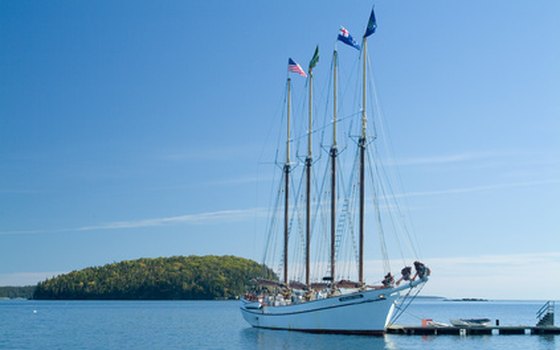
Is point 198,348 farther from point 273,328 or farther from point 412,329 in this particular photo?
point 412,329

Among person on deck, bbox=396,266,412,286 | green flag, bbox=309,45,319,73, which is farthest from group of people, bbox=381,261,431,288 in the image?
green flag, bbox=309,45,319,73

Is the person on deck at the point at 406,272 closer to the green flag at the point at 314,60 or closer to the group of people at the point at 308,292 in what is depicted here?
the group of people at the point at 308,292

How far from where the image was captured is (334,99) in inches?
3351

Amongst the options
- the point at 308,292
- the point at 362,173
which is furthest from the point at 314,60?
the point at 308,292

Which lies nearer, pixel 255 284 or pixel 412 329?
pixel 412 329

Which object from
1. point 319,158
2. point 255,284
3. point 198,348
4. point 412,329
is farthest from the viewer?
point 255,284

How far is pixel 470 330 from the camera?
3383 inches

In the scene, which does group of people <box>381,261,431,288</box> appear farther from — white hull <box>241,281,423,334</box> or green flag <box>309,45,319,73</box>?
green flag <box>309,45,319,73</box>

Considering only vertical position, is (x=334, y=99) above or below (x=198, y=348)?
above

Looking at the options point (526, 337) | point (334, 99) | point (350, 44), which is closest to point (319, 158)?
point (334, 99)

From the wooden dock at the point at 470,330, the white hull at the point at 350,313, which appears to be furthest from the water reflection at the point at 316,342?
the wooden dock at the point at 470,330

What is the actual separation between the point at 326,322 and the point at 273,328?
13874mm

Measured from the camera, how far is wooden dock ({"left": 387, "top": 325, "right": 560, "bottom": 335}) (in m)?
82.3

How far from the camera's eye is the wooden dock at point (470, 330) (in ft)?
270
